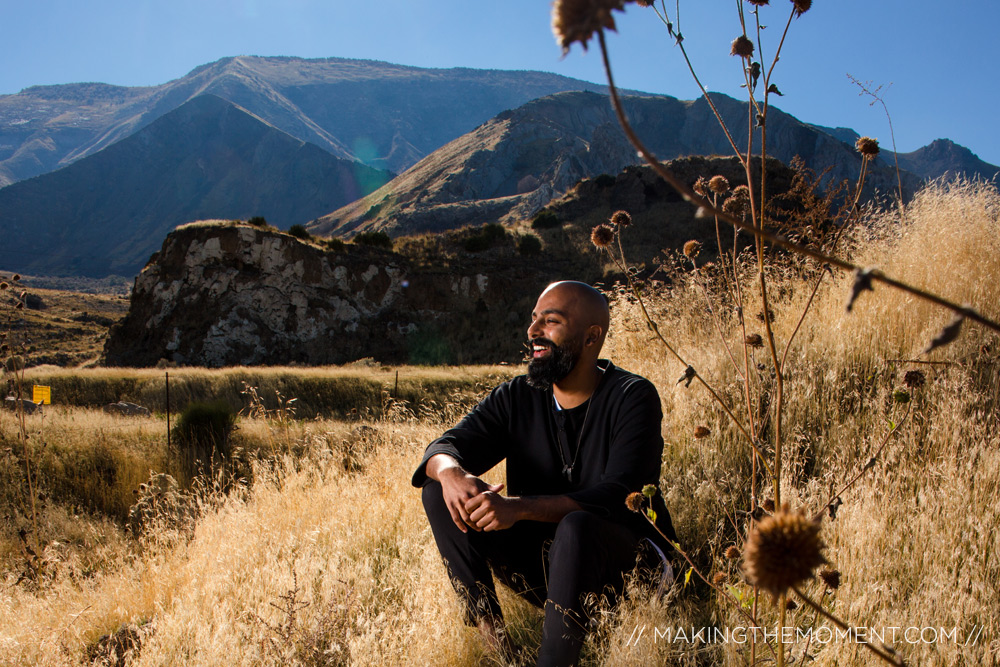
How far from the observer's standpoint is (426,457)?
2846 mm

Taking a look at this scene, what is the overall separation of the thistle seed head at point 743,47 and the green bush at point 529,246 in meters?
29.3

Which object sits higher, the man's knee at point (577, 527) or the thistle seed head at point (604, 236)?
the thistle seed head at point (604, 236)

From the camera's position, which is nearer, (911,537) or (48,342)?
(911,537)

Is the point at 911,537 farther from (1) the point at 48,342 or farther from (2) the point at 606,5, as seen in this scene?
(1) the point at 48,342

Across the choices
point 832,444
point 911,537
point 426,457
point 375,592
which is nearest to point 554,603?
point 426,457

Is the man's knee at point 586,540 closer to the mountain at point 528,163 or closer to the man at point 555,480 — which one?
the man at point 555,480

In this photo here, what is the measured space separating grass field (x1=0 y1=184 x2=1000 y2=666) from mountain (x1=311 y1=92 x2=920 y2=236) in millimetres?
56182

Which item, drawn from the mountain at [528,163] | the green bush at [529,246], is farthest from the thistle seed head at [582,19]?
the mountain at [528,163]

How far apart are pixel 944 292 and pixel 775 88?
3.92 meters

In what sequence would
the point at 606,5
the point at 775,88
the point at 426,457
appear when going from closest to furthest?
the point at 606,5 < the point at 775,88 < the point at 426,457

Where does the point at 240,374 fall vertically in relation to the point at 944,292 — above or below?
below

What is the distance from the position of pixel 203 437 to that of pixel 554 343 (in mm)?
8359

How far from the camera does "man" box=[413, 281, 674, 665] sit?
2287mm

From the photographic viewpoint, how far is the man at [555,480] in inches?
90.0
